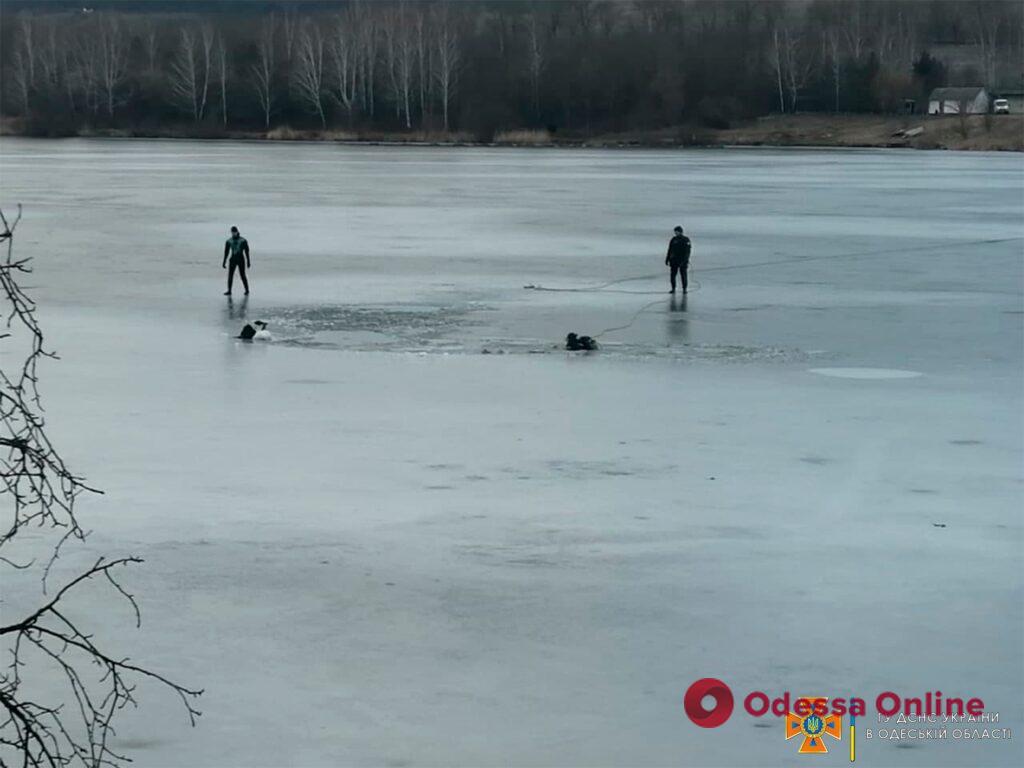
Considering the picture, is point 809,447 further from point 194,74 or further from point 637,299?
point 194,74

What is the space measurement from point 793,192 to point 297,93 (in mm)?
73360

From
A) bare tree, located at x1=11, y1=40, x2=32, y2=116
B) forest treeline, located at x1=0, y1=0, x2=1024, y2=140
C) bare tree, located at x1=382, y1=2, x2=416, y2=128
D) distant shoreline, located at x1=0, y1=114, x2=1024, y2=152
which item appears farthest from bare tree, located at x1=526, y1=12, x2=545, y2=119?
bare tree, located at x1=11, y1=40, x2=32, y2=116

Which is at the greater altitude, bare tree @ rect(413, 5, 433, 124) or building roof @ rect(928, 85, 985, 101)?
bare tree @ rect(413, 5, 433, 124)

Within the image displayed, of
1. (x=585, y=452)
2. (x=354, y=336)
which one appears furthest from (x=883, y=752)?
(x=354, y=336)

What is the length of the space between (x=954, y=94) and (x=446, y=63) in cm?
3351

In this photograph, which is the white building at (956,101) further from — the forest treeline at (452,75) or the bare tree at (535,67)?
the bare tree at (535,67)

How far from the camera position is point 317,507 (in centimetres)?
1116

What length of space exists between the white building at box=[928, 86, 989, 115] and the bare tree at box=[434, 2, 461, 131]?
31.0m

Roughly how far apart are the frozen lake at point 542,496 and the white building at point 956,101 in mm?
92862

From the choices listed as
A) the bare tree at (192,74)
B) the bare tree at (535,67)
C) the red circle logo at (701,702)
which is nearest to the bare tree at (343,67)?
the bare tree at (192,74)

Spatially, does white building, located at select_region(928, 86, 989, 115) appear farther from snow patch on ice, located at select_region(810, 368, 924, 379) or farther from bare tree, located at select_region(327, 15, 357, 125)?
snow patch on ice, located at select_region(810, 368, 924, 379)

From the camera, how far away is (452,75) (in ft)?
391

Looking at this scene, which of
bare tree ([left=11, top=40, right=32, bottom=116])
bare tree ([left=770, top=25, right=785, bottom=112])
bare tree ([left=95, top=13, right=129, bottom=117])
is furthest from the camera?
bare tree ([left=11, top=40, right=32, bottom=116])

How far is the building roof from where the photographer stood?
118250 mm
